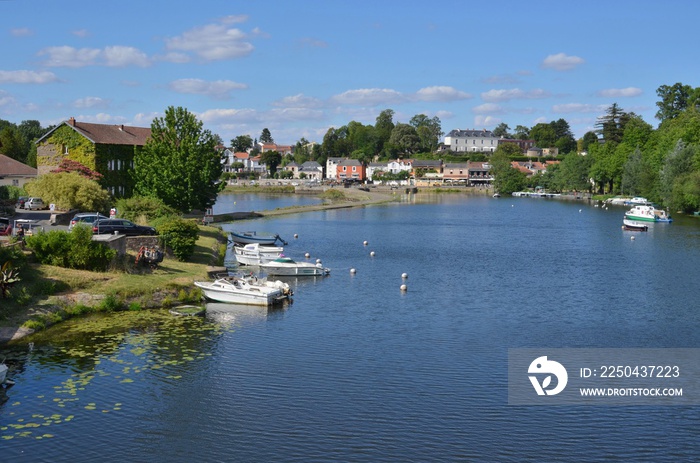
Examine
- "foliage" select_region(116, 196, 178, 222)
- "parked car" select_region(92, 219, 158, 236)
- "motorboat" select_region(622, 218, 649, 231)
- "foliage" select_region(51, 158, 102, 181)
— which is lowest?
"motorboat" select_region(622, 218, 649, 231)

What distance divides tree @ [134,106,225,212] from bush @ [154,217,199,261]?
967 inches

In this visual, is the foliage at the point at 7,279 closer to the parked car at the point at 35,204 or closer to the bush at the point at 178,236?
the bush at the point at 178,236

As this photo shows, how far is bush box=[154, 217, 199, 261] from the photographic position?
48.8 m

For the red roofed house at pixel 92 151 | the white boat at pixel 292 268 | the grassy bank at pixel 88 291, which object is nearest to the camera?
the grassy bank at pixel 88 291

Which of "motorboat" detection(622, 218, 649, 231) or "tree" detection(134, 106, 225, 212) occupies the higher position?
"tree" detection(134, 106, 225, 212)

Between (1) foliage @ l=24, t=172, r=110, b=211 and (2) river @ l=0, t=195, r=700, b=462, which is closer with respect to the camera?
(2) river @ l=0, t=195, r=700, b=462

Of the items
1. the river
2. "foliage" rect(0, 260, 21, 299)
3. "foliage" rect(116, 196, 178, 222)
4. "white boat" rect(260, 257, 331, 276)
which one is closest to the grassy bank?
"foliage" rect(0, 260, 21, 299)

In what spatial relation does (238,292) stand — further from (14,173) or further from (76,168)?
(14,173)

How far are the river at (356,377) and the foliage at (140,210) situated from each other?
16.0 meters

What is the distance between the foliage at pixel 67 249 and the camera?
1618 inches

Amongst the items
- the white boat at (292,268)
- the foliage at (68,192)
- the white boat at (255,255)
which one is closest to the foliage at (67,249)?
the white boat at (292,268)

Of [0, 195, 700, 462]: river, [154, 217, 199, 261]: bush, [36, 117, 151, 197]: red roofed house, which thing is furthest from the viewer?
[36, 117, 151, 197]: red roofed house

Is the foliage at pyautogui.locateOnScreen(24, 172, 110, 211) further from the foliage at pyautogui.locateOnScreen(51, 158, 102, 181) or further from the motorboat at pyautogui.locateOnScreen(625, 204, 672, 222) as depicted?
the motorboat at pyautogui.locateOnScreen(625, 204, 672, 222)

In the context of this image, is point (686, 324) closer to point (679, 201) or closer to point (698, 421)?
point (698, 421)
